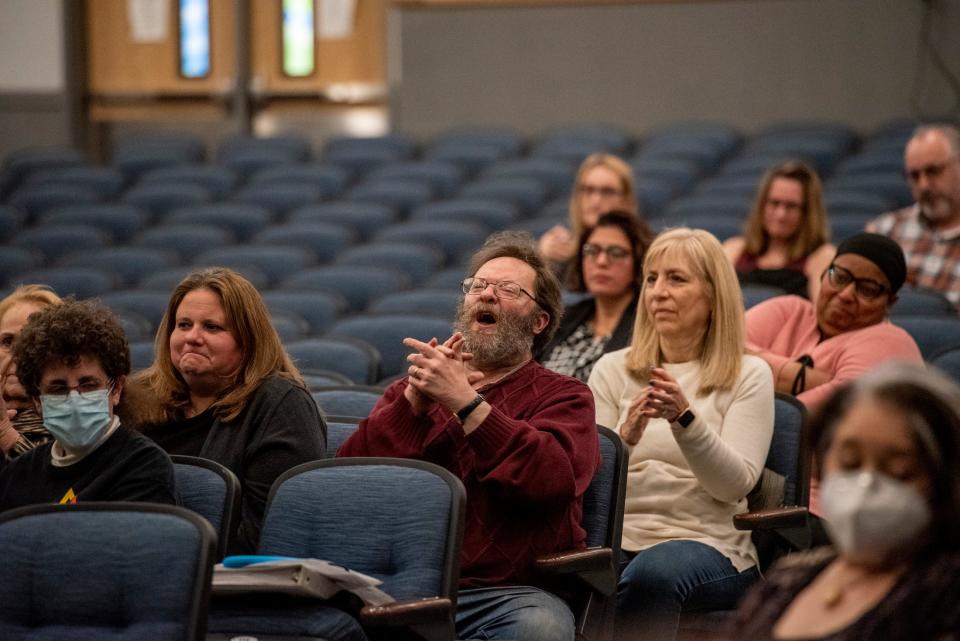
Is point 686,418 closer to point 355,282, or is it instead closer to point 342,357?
point 342,357

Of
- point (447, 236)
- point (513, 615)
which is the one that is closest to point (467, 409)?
point (513, 615)

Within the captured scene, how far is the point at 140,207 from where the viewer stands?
8148mm

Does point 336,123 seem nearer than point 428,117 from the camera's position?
No

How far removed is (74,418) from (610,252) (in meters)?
1.92

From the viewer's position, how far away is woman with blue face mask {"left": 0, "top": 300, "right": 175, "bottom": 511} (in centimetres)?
255

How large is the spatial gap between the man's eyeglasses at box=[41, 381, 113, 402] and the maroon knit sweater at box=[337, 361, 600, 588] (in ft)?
2.01

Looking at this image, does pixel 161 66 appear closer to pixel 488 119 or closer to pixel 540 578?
pixel 488 119

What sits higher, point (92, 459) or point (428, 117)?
point (428, 117)

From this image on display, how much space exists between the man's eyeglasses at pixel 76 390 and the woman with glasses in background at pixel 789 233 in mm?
2655

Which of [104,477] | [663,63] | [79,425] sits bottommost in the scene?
[104,477]

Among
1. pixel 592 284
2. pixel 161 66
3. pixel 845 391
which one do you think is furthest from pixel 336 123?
pixel 845 391

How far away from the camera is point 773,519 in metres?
2.97

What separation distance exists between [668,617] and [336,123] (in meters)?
8.06

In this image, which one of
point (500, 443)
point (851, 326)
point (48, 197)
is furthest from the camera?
point (48, 197)
